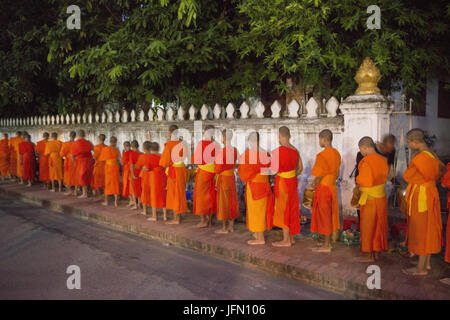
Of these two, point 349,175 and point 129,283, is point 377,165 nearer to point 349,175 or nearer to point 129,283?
point 349,175

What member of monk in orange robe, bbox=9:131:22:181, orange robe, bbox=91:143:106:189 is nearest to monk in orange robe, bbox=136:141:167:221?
orange robe, bbox=91:143:106:189

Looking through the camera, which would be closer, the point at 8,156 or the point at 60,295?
the point at 60,295

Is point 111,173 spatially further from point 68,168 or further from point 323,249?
point 323,249

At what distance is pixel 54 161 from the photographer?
998 centimetres

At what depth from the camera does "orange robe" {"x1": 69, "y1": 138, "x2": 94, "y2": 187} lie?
8828 mm

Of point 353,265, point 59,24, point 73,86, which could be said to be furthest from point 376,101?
point 73,86

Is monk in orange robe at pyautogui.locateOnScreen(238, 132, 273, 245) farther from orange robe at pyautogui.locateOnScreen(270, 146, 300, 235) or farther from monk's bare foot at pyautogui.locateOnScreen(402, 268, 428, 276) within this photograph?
monk's bare foot at pyautogui.locateOnScreen(402, 268, 428, 276)

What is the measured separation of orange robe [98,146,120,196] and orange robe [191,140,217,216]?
275 centimetres

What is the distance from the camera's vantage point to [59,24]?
7.64 meters

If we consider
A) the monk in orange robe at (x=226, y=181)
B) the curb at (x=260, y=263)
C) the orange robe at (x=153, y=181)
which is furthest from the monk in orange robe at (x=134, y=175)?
the monk in orange robe at (x=226, y=181)

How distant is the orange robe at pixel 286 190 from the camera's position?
4.89 metres

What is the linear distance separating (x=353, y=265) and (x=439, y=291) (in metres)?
0.92

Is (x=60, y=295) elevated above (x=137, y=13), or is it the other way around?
(x=137, y=13)

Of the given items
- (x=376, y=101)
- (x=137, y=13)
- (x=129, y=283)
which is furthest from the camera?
(x=137, y=13)
